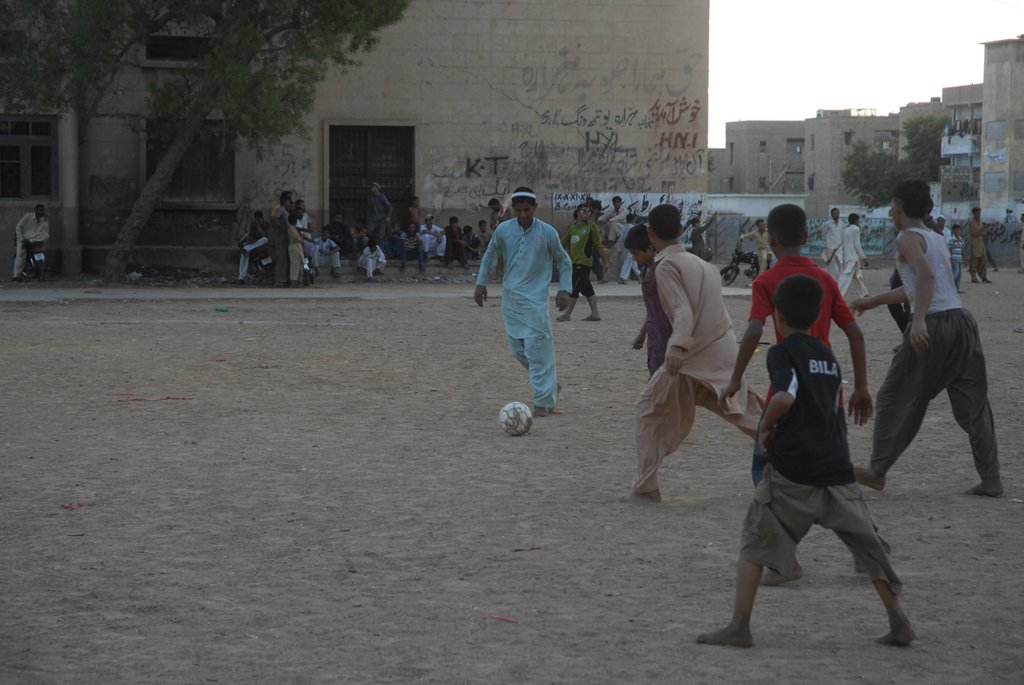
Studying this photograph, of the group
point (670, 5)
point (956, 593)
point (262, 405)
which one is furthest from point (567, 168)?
point (956, 593)

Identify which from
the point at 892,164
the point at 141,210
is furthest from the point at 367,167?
the point at 892,164

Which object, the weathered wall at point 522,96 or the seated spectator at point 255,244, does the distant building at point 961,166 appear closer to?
the weathered wall at point 522,96

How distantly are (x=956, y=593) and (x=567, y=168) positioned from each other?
27323mm

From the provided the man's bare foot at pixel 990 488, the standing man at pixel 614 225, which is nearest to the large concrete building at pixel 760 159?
the standing man at pixel 614 225

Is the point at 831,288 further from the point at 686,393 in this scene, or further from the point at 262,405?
the point at 262,405

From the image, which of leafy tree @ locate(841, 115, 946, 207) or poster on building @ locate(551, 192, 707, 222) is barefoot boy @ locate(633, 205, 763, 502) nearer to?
poster on building @ locate(551, 192, 707, 222)

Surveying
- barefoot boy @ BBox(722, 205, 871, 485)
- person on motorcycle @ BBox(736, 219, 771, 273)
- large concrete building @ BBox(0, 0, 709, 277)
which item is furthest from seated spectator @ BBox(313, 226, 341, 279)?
barefoot boy @ BBox(722, 205, 871, 485)

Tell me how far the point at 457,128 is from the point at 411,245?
10.4 feet

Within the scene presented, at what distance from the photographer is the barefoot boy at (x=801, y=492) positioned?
4.74 metres

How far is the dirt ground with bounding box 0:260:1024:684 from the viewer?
466 centimetres

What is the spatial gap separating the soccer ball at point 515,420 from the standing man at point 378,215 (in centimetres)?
2106

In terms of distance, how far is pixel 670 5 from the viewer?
32406 mm

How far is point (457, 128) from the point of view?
105 ft

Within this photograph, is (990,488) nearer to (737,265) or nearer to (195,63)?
(195,63)
